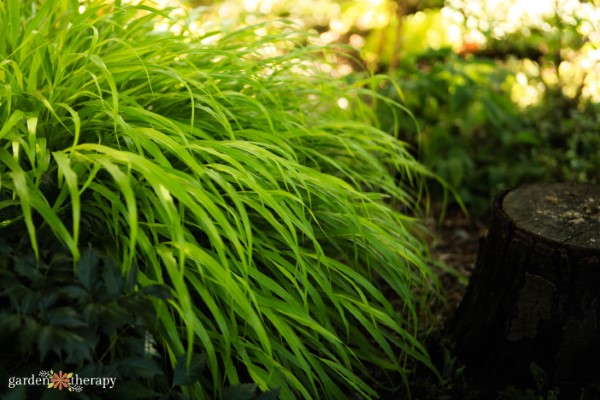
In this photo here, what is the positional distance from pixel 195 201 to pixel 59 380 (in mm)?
493

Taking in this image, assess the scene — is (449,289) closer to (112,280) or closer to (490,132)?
(490,132)

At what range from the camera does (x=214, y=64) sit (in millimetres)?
1938

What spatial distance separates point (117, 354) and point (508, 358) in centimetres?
111

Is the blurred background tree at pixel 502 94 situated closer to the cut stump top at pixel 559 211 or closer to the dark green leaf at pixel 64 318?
the cut stump top at pixel 559 211

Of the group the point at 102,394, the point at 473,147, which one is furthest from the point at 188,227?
the point at 473,147

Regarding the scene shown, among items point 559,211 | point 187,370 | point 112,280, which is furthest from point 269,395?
point 559,211

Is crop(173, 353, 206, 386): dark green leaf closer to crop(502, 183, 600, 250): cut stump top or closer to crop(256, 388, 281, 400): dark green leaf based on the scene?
crop(256, 388, 281, 400): dark green leaf

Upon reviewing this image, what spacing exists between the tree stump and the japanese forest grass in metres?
0.23

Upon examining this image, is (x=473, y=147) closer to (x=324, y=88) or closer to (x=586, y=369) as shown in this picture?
(x=324, y=88)

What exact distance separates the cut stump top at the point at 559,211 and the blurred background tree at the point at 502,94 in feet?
2.57

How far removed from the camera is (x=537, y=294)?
1.67 m

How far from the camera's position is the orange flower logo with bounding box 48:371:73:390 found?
1.19 meters

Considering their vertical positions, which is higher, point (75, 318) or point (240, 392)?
point (75, 318)

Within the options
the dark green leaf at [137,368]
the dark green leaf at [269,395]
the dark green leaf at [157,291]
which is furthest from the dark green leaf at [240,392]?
the dark green leaf at [157,291]
